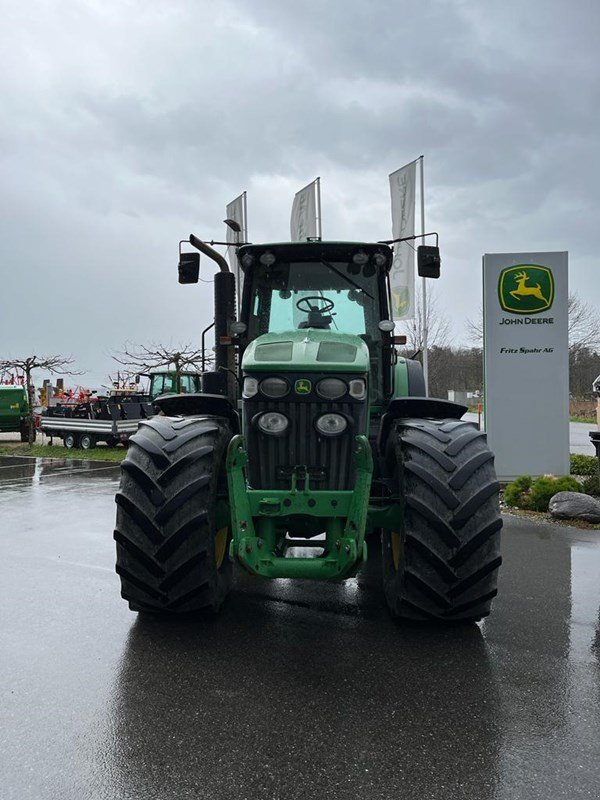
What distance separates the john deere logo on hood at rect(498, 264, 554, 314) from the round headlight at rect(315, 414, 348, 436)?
25.4 feet

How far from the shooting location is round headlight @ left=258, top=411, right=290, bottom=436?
3707 mm

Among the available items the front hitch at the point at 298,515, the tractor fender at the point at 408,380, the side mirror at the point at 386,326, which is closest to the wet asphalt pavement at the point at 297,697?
the front hitch at the point at 298,515

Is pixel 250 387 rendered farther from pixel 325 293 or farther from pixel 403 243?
pixel 403 243

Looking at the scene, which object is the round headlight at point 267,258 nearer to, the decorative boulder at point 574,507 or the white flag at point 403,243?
the decorative boulder at point 574,507

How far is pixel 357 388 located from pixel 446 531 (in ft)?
3.11

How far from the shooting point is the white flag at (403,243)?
15.1m

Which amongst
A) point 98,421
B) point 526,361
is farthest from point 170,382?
point 526,361

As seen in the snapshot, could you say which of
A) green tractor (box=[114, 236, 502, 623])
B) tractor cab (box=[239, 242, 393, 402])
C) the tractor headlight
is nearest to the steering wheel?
tractor cab (box=[239, 242, 393, 402])

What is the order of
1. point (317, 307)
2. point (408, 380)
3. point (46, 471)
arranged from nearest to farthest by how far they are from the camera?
point (317, 307) < point (408, 380) < point (46, 471)

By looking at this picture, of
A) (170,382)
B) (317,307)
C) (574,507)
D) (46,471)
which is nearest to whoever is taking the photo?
(317,307)

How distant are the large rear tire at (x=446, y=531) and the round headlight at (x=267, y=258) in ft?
5.78

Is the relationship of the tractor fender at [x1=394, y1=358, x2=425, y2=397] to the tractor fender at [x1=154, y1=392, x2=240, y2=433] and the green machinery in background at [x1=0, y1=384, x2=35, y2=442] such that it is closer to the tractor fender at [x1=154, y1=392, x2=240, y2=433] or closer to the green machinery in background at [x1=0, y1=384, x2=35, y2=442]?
the tractor fender at [x1=154, y1=392, x2=240, y2=433]

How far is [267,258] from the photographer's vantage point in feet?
15.5

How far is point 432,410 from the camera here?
4520mm
